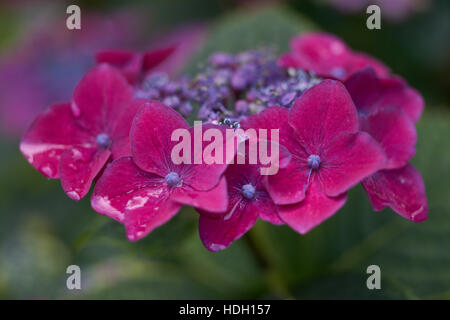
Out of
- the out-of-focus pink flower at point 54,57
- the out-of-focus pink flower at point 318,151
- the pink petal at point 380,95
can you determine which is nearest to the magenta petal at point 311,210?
the out-of-focus pink flower at point 318,151

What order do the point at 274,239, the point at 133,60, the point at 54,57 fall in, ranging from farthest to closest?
1. the point at 54,57
2. the point at 274,239
3. the point at 133,60

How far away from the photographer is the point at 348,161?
84cm

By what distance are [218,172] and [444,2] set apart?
1.60 metres

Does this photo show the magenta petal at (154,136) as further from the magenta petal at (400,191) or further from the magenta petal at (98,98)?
the magenta petal at (400,191)

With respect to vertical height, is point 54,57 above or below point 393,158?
above

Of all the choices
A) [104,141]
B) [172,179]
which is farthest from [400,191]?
[104,141]

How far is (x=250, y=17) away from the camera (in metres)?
1.59

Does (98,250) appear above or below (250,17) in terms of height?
below

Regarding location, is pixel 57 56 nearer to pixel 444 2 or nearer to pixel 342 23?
pixel 342 23

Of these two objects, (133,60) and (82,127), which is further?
(133,60)

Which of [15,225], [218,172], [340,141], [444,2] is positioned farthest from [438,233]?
[15,225]

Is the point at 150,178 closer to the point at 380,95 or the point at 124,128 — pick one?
the point at 124,128

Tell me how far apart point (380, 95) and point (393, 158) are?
0.49ft
